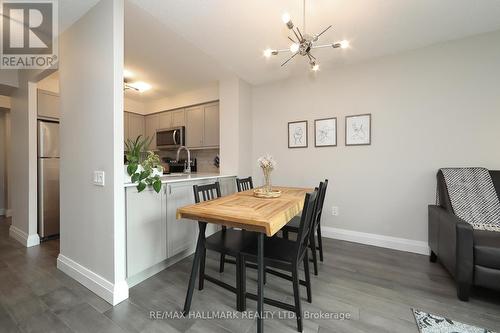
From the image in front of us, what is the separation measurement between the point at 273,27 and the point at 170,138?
9.54 feet

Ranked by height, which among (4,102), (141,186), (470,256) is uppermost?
(4,102)

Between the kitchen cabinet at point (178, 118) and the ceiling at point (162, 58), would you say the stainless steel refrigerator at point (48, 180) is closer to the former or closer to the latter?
the ceiling at point (162, 58)

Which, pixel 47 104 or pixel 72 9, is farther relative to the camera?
pixel 47 104

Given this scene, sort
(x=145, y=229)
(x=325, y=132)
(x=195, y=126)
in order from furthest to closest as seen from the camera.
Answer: (x=195, y=126) → (x=325, y=132) → (x=145, y=229)

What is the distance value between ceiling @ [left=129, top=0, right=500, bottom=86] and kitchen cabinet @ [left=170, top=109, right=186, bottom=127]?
4.32ft

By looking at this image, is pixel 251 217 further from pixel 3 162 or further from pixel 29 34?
pixel 3 162

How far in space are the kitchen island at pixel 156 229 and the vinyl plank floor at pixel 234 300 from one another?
15 centimetres

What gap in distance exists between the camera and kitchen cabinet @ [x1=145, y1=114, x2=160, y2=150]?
4699 millimetres

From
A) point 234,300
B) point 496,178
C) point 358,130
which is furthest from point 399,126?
point 234,300

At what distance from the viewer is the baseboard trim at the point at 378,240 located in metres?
2.61

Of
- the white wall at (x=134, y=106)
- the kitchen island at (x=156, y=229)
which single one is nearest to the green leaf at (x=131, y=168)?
the kitchen island at (x=156, y=229)

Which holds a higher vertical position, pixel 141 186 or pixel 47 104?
pixel 47 104

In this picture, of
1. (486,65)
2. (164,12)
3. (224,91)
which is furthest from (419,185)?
(164,12)

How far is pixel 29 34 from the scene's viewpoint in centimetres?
222
